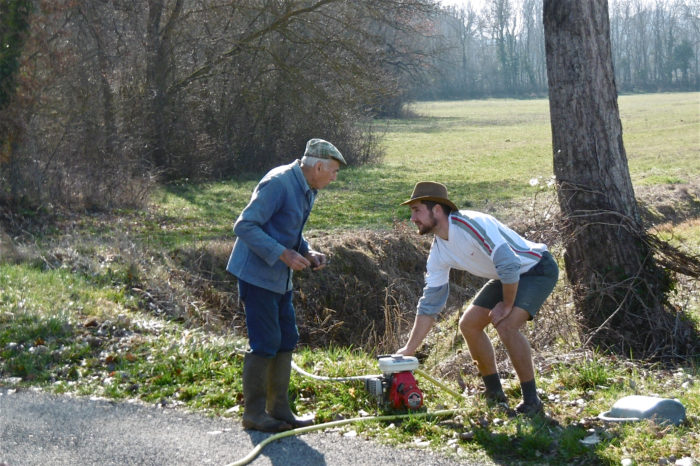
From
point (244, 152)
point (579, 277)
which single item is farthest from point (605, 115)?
point (244, 152)

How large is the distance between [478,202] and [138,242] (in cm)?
993

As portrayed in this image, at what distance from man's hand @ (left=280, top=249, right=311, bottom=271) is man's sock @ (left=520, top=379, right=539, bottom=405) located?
6.63 feet

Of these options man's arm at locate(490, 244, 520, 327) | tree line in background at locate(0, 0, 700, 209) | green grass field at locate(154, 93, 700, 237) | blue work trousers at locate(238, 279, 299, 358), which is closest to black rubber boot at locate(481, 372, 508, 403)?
man's arm at locate(490, 244, 520, 327)

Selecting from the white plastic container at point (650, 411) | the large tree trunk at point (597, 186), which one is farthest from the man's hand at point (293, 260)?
the large tree trunk at point (597, 186)

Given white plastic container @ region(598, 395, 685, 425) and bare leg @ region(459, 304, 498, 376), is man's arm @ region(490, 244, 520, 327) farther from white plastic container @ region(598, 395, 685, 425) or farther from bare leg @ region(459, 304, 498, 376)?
white plastic container @ region(598, 395, 685, 425)

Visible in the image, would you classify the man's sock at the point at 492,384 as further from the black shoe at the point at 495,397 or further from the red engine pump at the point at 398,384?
the red engine pump at the point at 398,384

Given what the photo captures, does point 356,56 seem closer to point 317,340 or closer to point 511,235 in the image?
point 317,340

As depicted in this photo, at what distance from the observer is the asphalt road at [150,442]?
223 inches

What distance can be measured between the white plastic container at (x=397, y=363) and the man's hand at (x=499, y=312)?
687mm

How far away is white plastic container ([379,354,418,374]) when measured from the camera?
647 cm

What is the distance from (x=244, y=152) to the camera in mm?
27703

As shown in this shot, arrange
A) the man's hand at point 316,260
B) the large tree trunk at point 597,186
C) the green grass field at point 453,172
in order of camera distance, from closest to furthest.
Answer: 1. the man's hand at point 316,260
2. the large tree trunk at point 597,186
3. the green grass field at point 453,172

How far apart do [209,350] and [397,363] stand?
99.2 inches

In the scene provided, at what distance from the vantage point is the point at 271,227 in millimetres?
6223
